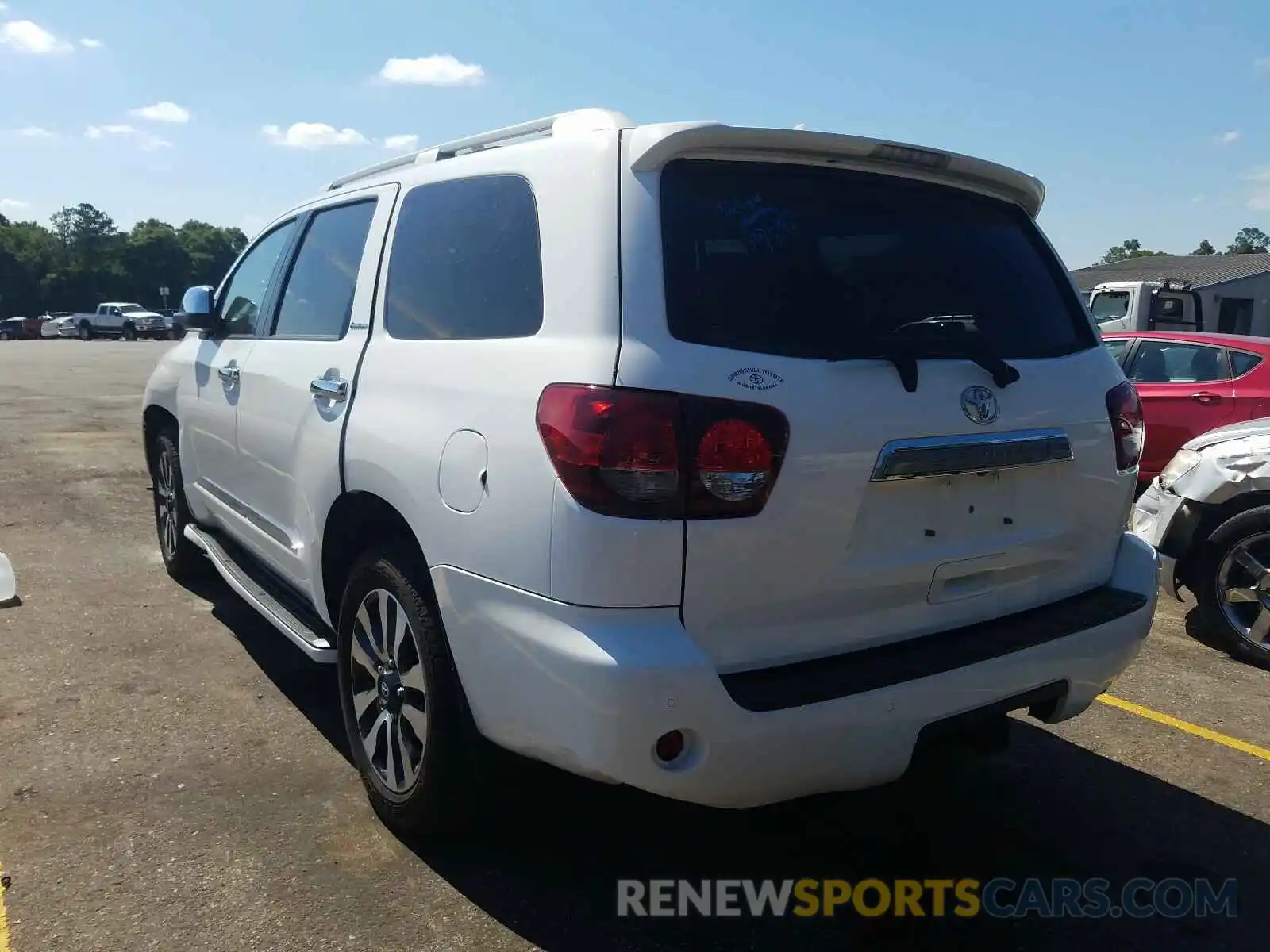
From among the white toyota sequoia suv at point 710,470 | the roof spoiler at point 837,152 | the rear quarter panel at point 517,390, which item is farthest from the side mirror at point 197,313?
the roof spoiler at point 837,152

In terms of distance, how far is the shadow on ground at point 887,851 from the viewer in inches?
109

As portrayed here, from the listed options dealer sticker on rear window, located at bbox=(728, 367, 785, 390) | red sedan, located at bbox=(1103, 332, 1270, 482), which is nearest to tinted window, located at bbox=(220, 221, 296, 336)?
dealer sticker on rear window, located at bbox=(728, 367, 785, 390)

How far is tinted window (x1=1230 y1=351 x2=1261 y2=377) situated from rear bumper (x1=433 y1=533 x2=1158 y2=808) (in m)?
6.75

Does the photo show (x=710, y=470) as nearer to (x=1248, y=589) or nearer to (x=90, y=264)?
(x=1248, y=589)

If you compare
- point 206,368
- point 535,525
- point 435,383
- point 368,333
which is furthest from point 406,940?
point 206,368

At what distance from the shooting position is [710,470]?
2.33m

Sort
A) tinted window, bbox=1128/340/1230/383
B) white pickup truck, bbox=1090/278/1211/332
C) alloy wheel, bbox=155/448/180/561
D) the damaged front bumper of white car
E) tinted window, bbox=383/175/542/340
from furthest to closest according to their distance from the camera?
white pickup truck, bbox=1090/278/1211/332, tinted window, bbox=1128/340/1230/383, alloy wheel, bbox=155/448/180/561, the damaged front bumper of white car, tinted window, bbox=383/175/542/340

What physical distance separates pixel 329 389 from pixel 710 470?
1.56m

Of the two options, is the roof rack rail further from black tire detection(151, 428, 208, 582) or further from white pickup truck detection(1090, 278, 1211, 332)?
white pickup truck detection(1090, 278, 1211, 332)

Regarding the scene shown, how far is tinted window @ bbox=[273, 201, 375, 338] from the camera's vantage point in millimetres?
3600

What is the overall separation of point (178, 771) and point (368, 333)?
1.62 metres

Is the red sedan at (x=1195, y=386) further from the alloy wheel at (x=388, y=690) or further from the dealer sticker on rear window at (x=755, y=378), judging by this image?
the alloy wheel at (x=388, y=690)

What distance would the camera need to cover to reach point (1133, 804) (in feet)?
11.5

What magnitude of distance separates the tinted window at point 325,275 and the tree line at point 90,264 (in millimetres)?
83006
